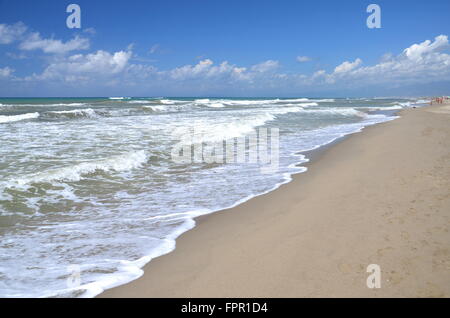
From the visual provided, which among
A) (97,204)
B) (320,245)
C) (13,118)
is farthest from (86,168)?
(13,118)

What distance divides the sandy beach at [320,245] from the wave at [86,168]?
148 inches

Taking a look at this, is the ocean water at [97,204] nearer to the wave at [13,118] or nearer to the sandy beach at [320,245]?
the sandy beach at [320,245]

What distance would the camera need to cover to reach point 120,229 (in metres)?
4.59

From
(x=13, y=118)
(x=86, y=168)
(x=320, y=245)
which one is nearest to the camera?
(x=320, y=245)

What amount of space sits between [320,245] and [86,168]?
19.6 feet

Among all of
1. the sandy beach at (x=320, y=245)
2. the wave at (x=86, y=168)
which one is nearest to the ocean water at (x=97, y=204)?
the wave at (x=86, y=168)

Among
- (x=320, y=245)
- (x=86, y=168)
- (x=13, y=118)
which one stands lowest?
(x=320, y=245)

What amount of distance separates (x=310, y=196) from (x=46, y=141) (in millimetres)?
9935

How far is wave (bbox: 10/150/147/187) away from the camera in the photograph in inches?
265

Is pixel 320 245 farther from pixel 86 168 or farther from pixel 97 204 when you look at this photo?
pixel 86 168

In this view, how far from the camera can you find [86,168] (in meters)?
7.71

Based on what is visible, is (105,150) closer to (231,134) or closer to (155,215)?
(155,215)
